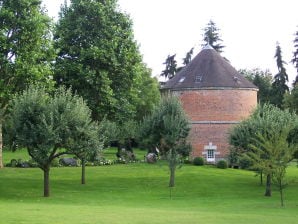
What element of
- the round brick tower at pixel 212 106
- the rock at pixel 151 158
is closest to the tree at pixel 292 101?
the round brick tower at pixel 212 106

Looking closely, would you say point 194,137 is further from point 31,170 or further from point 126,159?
point 31,170

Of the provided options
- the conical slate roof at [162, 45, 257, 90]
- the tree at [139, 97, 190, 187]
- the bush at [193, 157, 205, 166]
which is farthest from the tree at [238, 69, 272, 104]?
the tree at [139, 97, 190, 187]

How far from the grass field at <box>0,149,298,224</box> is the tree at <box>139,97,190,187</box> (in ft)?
9.46

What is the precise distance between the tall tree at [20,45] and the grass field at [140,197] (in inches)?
309

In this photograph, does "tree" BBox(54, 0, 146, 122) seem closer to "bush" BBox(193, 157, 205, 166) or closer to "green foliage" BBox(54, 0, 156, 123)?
"green foliage" BBox(54, 0, 156, 123)

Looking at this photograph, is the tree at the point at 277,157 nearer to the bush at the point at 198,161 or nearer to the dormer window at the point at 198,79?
the bush at the point at 198,161

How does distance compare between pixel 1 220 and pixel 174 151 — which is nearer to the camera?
pixel 1 220

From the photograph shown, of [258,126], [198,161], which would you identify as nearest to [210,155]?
[198,161]

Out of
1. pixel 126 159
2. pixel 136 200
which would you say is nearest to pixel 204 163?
pixel 126 159

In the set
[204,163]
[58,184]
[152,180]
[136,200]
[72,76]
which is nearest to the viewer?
[136,200]

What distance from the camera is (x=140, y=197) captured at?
38.9m

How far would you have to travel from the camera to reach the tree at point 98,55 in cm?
5044

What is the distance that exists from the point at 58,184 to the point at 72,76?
11384 millimetres

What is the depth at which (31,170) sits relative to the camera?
51094mm
